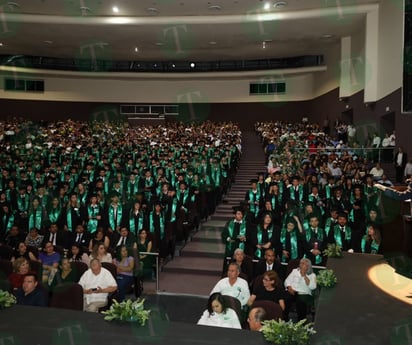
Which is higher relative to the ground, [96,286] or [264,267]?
[264,267]

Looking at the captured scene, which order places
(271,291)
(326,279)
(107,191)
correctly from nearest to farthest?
1. (326,279)
2. (271,291)
3. (107,191)

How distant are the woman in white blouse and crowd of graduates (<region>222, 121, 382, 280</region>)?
1.90 meters

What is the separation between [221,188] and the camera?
1173 centimetres

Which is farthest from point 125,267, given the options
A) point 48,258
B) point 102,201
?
point 102,201

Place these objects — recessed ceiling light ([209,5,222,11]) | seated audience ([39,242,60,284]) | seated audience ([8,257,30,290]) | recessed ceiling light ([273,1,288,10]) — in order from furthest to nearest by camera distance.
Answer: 1. recessed ceiling light ([209,5,222,11])
2. recessed ceiling light ([273,1,288,10])
3. seated audience ([39,242,60,284])
4. seated audience ([8,257,30,290])

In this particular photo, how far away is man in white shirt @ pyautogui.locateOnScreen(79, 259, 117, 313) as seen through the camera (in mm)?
A: 5824

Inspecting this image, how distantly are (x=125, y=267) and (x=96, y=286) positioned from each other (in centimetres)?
90

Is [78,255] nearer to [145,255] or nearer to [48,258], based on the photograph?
[48,258]

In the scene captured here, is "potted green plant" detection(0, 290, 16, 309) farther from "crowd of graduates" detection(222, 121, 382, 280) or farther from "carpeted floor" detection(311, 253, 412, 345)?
"crowd of graduates" detection(222, 121, 382, 280)

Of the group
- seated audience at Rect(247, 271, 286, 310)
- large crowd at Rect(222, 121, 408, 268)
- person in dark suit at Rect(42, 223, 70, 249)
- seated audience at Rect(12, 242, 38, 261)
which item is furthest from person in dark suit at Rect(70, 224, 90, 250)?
seated audience at Rect(247, 271, 286, 310)

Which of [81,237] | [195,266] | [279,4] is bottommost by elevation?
[195,266]

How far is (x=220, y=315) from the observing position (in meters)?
4.74

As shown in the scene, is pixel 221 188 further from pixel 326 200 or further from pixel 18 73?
pixel 18 73

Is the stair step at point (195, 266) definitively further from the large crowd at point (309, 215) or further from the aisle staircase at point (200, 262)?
the large crowd at point (309, 215)
